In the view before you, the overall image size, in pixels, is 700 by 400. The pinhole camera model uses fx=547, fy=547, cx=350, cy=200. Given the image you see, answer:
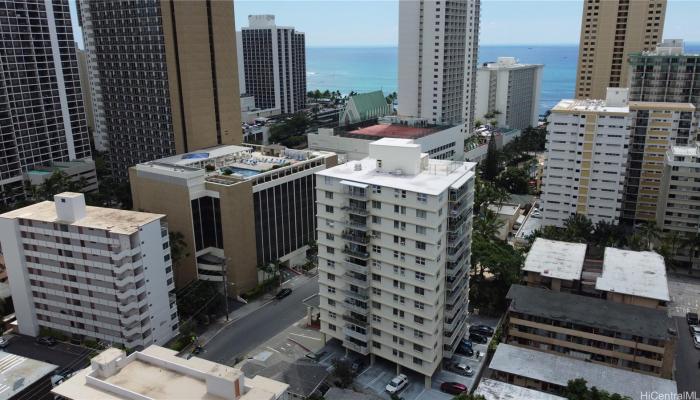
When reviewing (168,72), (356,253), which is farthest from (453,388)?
(168,72)

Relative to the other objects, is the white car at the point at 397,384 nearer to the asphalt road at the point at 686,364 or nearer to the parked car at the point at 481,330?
the parked car at the point at 481,330

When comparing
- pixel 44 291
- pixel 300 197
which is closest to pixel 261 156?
pixel 300 197

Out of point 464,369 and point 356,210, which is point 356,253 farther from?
point 464,369

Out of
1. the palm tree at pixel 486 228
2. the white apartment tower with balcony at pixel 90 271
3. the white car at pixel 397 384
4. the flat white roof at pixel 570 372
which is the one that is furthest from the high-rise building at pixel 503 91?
the white apartment tower with balcony at pixel 90 271

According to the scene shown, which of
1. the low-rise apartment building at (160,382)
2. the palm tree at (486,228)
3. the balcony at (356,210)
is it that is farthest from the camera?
the palm tree at (486,228)

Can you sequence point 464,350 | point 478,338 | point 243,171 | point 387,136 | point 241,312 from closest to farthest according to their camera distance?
1. point 464,350
2. point 478,338
3. point 241,312
4. point 243,171
5. point 387,136

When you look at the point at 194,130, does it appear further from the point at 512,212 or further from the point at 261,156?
the point at 512,212
